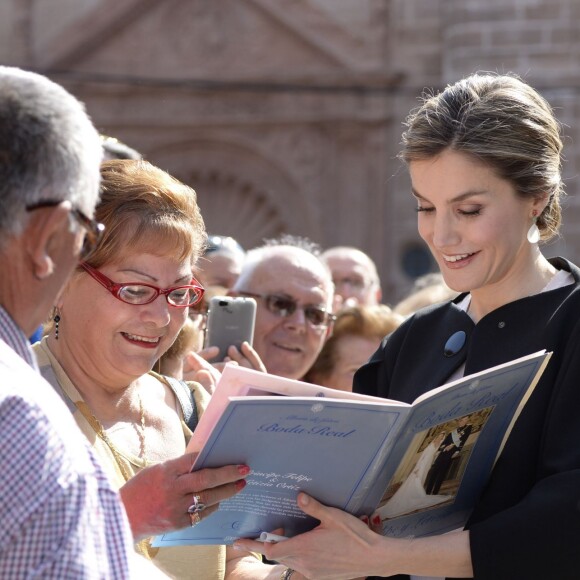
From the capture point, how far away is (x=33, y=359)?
1720 millimetres

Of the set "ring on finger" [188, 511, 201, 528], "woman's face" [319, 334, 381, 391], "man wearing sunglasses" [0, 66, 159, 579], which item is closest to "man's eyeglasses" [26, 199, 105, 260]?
"man wearing sunglasses" [0, 66, 159, 579]

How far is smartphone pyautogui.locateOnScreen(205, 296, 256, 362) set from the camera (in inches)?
163

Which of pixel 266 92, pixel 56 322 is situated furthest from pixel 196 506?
pixel 266 92

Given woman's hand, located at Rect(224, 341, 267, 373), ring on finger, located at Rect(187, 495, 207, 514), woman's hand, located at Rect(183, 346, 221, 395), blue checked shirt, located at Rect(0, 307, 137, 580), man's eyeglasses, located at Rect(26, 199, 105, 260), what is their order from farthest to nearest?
woman's hand, located at Rect(224, 341, 267, 373) → woman's hand, located at Rect(183, 346, 221, 395) → ring on finger, located at Rect(187, 495, 207, 514) → man's eyeglasses, located at Rect(26, 199, 105, 260) → blue checked shirt, located at Rect(0, 307, 137, 580)

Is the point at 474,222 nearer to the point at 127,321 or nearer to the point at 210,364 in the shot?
the point at 127,321

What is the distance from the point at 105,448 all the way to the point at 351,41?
37.9 ft

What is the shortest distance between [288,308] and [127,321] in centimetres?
205

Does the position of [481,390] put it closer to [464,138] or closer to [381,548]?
[381,548]

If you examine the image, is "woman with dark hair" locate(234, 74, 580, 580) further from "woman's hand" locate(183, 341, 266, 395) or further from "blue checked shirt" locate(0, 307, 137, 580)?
"blue checked shirt" locate(0, 307, 137, 580)

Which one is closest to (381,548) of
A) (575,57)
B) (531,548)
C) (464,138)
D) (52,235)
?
(531,548)

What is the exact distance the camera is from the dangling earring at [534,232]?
274cm

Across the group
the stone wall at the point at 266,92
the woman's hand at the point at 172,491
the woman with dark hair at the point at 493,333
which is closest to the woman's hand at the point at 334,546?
the woman with dark hair at the point at 493,333

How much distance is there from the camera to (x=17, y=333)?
1.69 m

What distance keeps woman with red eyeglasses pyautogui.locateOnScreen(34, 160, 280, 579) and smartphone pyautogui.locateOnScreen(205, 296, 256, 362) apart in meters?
1.24
